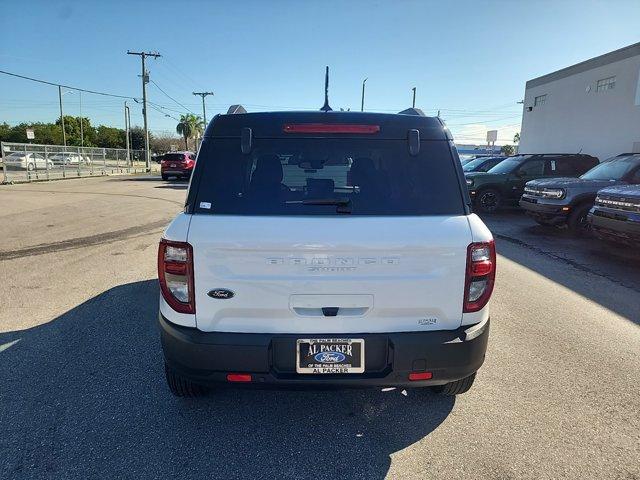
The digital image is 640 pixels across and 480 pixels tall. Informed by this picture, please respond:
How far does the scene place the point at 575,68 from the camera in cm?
1928

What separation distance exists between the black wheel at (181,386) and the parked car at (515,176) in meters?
11.6

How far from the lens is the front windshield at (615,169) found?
30.1 feet

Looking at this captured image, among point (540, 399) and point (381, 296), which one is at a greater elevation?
point (381, 296)

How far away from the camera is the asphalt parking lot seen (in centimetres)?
244

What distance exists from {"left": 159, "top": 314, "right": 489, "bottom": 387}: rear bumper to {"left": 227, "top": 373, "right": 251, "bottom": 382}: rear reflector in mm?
22

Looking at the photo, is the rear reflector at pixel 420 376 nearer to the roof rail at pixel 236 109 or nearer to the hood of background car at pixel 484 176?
the roof rail at pixel 236 109

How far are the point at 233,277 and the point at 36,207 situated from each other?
13.6 m

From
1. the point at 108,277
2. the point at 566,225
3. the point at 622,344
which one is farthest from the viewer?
the point at 566,225

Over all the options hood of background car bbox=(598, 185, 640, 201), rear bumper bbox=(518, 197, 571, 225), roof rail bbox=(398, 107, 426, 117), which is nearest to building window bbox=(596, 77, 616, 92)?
rear bumper bbox=(518, 197, 571, 225)

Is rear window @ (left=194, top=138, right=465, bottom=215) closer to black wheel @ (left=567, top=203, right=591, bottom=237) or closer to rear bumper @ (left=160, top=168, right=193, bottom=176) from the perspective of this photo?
black wheel @ (left=567, top=203, right=591, bottom=237)

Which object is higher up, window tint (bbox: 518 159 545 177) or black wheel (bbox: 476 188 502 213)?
window tint (bbox: 518 159 545 177)

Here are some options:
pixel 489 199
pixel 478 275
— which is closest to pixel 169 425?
pixel 478 275

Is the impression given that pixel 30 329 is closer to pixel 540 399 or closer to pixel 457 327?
pixel 457 327

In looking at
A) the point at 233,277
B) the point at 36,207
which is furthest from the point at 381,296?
the point at 36,207
